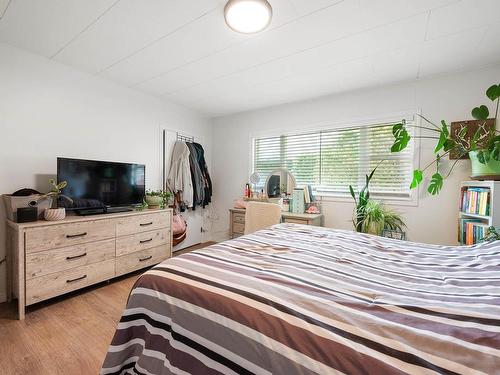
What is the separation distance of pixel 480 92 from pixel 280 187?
234 centimetres

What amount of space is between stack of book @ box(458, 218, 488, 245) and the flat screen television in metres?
3.39

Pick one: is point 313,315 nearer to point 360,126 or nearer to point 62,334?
point 62,334

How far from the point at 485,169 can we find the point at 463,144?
1.51 feet

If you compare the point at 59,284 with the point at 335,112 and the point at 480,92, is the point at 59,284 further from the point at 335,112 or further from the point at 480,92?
the point at 480,92

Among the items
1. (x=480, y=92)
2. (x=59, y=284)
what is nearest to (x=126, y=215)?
(x=59, y=284)

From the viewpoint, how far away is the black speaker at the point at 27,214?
183 cm

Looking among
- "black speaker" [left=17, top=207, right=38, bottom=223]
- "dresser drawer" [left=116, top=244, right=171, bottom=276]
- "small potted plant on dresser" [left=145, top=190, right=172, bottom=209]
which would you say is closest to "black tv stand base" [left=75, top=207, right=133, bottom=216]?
"small potted plant on dresser" [left=145, top=190, right=172, bottom=209]

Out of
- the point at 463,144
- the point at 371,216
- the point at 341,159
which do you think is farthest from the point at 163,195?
the point at 463,144

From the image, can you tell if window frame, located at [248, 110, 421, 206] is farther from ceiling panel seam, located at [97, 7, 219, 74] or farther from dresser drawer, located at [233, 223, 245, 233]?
ceiling panel seam, located at [97, 7, 219, 74]

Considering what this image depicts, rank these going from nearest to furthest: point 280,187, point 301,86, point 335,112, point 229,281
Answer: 1. point 229,281
2. point 301,86
3. point 335,112
4. point 280,187

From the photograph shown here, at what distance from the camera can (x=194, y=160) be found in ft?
11.6

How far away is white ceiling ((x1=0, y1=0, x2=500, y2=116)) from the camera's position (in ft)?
4.93

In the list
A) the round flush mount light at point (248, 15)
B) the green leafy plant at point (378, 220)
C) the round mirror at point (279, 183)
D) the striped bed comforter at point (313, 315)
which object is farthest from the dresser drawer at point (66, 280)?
the green leafy plant at point (378, 220)

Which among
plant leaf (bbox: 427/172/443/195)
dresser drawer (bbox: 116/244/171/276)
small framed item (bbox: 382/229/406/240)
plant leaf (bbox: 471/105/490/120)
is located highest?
plant leaf (bbox: 471/105/490/120)
